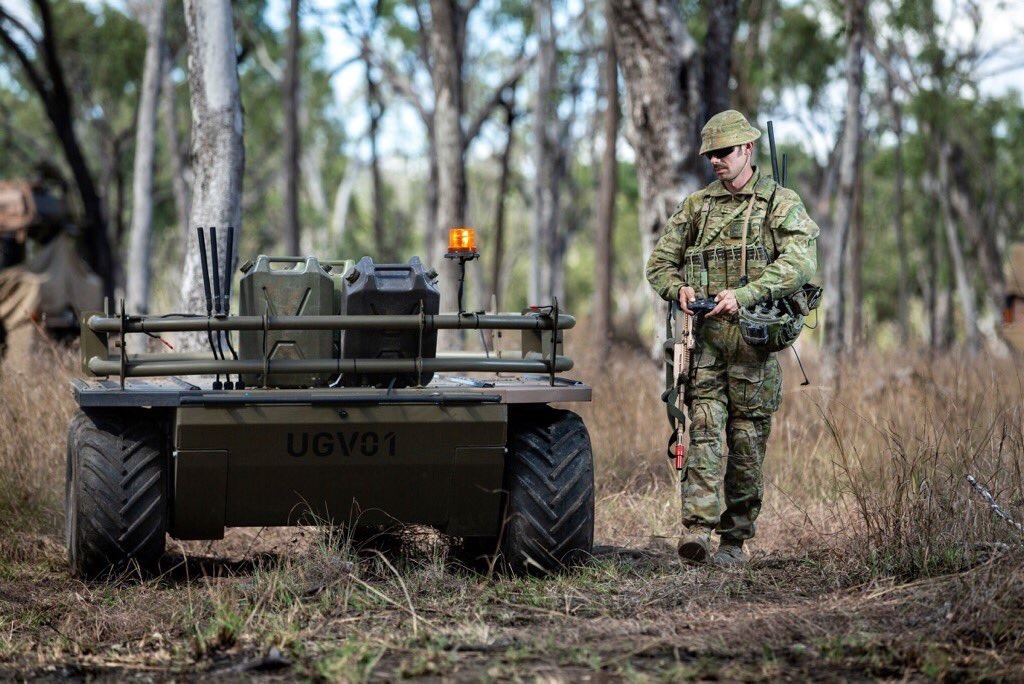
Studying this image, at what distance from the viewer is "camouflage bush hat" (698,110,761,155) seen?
6.78 m

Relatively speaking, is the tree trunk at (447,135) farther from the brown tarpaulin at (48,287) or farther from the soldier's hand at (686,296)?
the soldier's hand at (686,296)

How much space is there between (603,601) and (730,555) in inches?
50.0

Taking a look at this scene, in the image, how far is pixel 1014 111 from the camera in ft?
124

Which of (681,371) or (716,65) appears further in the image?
(716,65)

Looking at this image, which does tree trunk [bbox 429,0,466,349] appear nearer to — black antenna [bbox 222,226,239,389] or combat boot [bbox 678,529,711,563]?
black antenna [bbox 222,226,239,389]

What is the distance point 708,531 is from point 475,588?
1227 mm

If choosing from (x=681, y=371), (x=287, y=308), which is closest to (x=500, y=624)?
(x=287, y=308)

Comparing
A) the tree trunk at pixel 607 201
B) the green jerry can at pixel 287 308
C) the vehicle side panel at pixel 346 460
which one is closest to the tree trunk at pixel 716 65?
the green jerry can at pixel 287 308

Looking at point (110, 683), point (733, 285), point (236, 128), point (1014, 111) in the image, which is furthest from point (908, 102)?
point (110, 683)

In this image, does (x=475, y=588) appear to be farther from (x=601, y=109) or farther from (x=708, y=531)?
(x=601, y=109)

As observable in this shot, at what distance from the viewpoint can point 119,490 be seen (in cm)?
599

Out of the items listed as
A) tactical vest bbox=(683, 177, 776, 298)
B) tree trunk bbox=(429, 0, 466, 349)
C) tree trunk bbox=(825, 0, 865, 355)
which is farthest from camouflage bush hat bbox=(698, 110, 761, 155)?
tree trunk bbox=(825, 0, 865, 355)

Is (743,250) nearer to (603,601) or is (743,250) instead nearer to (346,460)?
(603,601)

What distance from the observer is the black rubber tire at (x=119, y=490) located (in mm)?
5996
